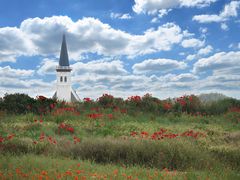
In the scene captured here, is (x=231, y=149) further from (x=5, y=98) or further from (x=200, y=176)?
(x=5, y=98)

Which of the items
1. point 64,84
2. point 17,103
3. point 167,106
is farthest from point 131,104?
point 64,84

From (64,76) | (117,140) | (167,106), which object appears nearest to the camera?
(117,140)

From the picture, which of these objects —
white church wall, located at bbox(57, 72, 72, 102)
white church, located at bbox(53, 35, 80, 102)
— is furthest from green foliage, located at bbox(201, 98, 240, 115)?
white church wall, located at bbox(57, 72, 72, 102)

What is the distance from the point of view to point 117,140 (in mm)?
8203

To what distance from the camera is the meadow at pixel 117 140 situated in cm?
580

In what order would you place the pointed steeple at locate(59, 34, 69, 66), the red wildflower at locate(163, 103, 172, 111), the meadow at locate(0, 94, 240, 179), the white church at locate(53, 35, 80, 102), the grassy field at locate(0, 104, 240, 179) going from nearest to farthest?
the grassy field at locate(0, 104, 240, 179)
the meadow at locate(0, 94, 240, 179)
the red wildflower at locate(163, 103, 172, 111)
the pointed steeple at locate(59, 34, 69, 66)
the white church at locate(53, 35, 80, 102)

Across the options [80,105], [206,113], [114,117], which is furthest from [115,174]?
[206,113]

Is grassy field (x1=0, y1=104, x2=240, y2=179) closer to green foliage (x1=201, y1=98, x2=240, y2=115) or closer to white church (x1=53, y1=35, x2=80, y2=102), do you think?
green foliage (x1=201, y1=98, x2=240, y2=115)

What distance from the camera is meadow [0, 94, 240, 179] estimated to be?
5797mm

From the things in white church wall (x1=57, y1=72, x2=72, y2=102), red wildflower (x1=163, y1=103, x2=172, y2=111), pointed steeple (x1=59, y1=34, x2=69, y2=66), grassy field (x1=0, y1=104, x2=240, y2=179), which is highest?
pointed steeple (x1=59, y1=34, x2=69, y2=66)

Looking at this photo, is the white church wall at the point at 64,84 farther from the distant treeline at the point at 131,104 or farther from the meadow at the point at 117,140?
the meadow at the point at 117,140

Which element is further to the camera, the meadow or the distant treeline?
the distant treeline

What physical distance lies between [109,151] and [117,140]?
622mm

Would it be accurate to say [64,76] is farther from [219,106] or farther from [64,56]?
[219,106]
